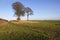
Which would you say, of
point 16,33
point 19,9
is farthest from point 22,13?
point 16,33

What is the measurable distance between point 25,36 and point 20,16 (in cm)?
2792

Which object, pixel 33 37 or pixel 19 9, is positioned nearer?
pixel 33 37

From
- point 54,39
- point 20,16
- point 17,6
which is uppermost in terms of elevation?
point 17,6

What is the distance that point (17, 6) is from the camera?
136 ft

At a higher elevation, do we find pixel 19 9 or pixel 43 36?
pixel 19 9

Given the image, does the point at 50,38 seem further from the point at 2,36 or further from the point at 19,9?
the point at 19,9

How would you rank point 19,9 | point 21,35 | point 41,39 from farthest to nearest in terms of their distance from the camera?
point 19,9 → point 21,35 → point 41,39

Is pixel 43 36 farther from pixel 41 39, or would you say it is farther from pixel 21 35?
pixel 21 35

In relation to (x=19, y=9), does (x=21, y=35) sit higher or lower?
lower

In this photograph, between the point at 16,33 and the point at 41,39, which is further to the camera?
the point at 16,33

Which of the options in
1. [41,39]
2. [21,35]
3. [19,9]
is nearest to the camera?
[41,39]

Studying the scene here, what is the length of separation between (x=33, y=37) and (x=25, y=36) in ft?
2.96

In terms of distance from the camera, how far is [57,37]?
1611 centimetres

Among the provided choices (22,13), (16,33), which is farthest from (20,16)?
(16,33)
